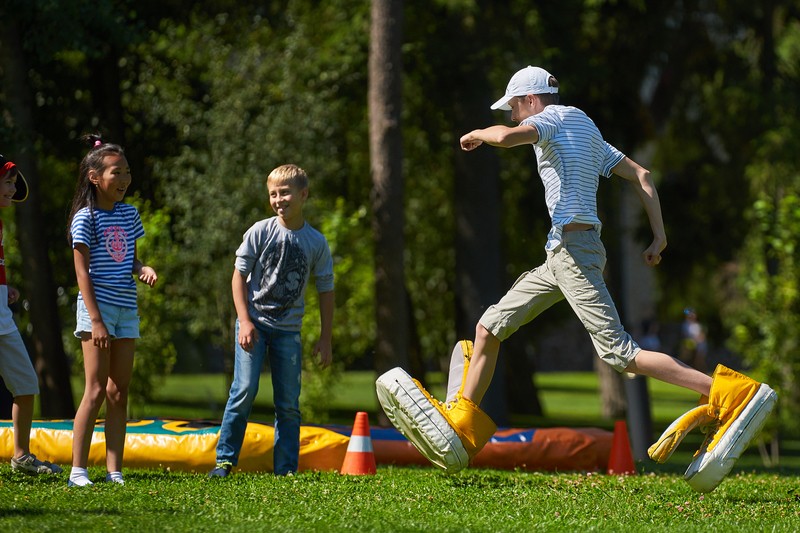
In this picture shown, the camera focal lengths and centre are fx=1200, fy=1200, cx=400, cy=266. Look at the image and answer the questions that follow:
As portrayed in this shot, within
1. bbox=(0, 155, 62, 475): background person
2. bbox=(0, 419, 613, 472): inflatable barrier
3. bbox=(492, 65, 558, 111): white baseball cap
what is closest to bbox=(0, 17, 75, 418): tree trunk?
bbox=(0, 419, 613, 472): inflatable barrier

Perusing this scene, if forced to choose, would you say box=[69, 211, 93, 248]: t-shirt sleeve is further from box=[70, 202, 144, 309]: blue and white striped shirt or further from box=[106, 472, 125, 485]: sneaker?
box=[106, 472, 125, 485]: sneaker

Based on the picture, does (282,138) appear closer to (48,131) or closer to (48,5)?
(48,131)

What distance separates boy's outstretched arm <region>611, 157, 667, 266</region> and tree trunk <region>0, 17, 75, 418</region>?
23.7 ft

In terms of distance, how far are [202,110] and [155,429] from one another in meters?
9.96

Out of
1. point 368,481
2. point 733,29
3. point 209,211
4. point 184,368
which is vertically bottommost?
point 184,368

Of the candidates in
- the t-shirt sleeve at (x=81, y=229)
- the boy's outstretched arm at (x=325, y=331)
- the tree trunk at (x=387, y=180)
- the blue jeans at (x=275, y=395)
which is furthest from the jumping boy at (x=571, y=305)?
the tree trunk at (x=387, y=180)

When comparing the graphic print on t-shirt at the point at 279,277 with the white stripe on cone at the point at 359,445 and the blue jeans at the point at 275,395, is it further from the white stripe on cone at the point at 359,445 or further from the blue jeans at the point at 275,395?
the white stripe on cone at the point at 359,445

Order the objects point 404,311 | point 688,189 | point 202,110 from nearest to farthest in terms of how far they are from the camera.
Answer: point 404,311 → point 202,110 → point 688,189

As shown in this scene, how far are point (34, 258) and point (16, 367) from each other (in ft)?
21.8

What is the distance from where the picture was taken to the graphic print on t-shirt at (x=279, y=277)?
7.31 metres

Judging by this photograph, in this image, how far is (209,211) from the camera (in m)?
16.4

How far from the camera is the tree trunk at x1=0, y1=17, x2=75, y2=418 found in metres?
12.8

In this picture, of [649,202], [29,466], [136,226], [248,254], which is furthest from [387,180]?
[29,466]

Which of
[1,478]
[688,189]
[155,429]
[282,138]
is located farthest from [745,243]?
[1,478]
